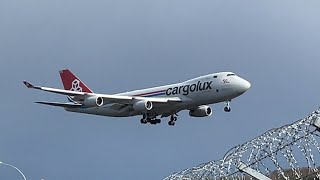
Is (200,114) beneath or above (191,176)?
above

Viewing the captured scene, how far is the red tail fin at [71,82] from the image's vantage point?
295 feet

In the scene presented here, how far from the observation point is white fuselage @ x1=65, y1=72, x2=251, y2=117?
7275 cm

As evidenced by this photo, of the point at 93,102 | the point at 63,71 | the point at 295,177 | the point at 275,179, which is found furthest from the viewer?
the point at 63,71

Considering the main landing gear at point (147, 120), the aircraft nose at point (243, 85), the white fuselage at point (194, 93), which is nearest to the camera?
the white fuselage at point (194, 93)

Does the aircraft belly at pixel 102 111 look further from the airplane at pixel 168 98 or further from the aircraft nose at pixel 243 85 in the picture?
the aircraft nose at pixel 243 85

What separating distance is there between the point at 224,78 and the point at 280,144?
137 ft

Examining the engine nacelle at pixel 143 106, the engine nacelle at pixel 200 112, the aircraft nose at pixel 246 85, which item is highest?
the aircraft nose at pixel 246 85

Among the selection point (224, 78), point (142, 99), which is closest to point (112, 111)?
point (142, 99)

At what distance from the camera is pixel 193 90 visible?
244 ft

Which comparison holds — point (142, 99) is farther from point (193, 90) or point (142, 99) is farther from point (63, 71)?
point (63, 71)

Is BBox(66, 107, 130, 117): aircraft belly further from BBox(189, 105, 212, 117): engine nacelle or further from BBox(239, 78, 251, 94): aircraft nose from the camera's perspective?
BBox(239, 78, 251, 94): aircraft nose

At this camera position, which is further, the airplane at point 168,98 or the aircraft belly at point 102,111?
the aircraft belly at point 102,111

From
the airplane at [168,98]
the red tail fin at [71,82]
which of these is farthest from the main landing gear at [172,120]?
the red tail fin at [71,82]

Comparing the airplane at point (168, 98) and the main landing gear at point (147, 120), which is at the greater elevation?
the airplane at point (168, 98)
